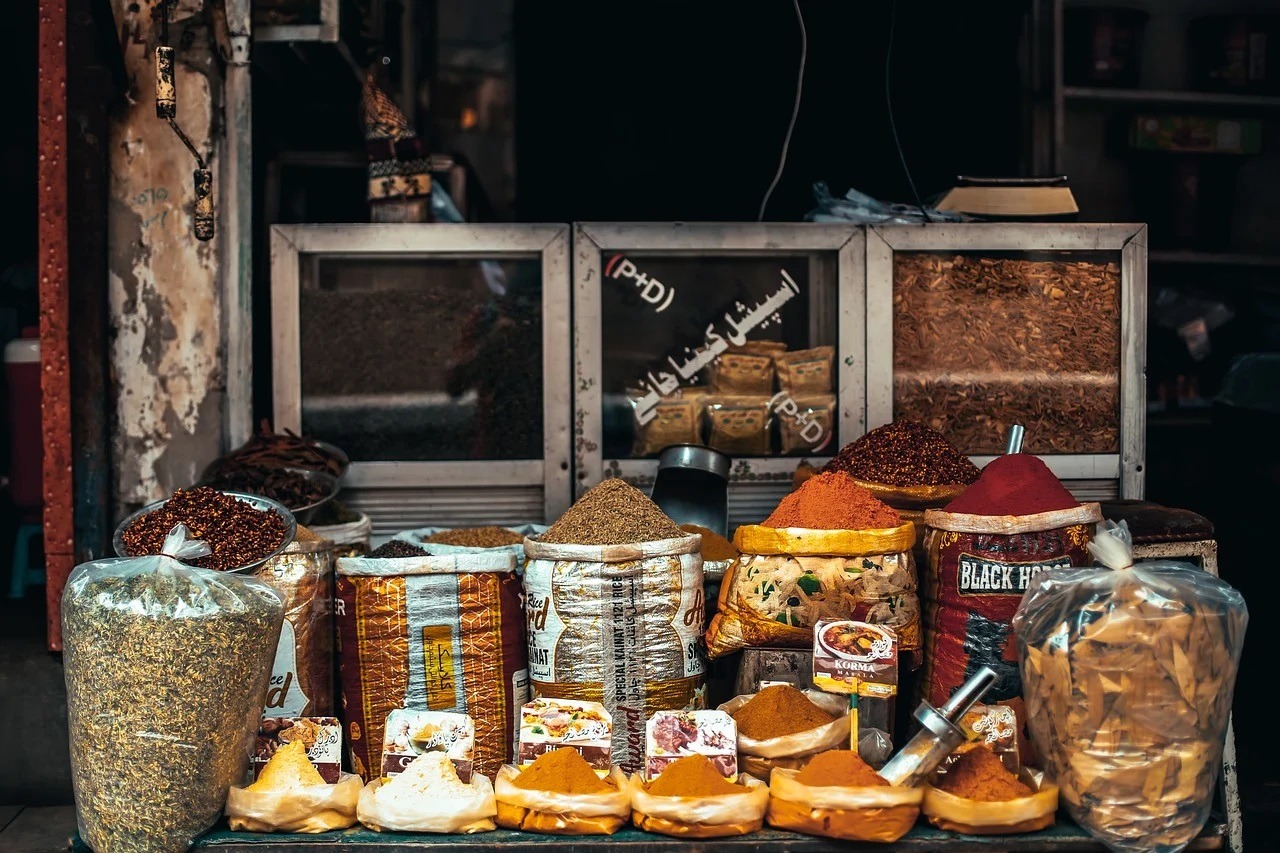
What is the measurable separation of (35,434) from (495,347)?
1.59m

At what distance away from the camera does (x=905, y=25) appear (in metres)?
4.77

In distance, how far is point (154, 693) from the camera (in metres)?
2.19

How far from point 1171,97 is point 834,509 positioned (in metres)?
A: 2.68

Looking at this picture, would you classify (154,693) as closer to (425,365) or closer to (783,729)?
(783,729)

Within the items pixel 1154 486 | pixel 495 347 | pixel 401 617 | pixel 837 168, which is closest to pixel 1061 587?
pixel 401 617

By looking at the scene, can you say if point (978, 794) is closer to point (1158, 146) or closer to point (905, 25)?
point (1158, 146)

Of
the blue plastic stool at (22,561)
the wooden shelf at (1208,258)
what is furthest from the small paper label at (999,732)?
the blue plastic stool at (22,561)

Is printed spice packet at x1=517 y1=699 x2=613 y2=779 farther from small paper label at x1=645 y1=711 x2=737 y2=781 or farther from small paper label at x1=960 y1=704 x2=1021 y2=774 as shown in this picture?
small paper label at x1=960 y1=704 x2=1021 y2=774

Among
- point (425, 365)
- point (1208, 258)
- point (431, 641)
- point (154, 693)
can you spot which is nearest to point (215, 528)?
point (154, 693)

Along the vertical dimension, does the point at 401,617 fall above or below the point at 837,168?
below

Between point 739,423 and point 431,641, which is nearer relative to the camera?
point 431,641

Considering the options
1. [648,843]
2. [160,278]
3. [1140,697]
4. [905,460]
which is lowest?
[648,843]

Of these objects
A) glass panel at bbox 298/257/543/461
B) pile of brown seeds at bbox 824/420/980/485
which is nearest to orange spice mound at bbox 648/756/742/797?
pile of brown seeds at bbox 824/420/980/485

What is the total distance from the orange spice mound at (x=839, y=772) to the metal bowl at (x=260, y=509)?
3.69 ft
